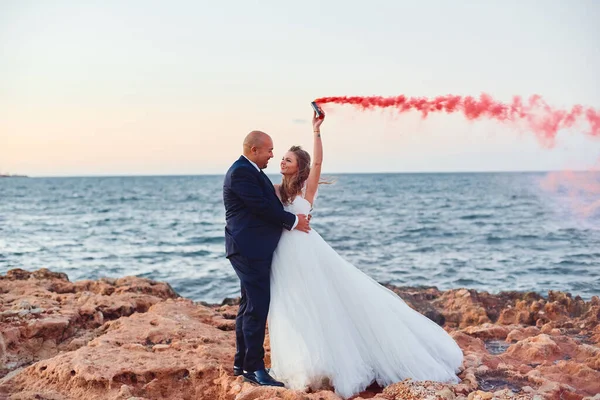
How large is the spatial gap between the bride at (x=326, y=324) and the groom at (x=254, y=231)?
6.1 inches

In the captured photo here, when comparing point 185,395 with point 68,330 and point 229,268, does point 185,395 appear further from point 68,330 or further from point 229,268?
point 229,268

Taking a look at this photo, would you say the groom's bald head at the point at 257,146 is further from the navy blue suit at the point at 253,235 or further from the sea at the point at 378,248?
the sea at the point at 378,248

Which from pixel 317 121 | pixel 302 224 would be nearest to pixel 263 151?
pixel 317 121

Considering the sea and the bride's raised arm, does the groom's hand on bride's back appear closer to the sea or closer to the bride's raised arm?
the bride's raised arm

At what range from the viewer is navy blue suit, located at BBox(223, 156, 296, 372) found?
15.8 ft

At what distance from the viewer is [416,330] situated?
5.36 metres

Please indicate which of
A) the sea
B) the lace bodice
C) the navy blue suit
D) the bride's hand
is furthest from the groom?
the sea

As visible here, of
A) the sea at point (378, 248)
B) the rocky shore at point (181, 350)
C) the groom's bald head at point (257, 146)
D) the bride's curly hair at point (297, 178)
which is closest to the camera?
the rocky shore at point (181, 350)

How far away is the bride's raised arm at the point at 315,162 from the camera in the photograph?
5.21 meters

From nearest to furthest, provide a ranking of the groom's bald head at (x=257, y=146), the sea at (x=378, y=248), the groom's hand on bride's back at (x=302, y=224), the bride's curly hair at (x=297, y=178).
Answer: the groom's bald head at (x=257, y=146)
the groom's hand on bride's back at (x=302, y=224)
the bride's curly hair at (x=297, y=178)
the sea at (x=378, y=248)

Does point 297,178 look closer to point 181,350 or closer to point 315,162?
point 315,162

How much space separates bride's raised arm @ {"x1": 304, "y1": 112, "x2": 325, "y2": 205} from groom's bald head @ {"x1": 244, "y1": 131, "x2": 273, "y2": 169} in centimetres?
50

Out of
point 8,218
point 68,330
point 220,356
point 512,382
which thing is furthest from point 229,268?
point 8,218

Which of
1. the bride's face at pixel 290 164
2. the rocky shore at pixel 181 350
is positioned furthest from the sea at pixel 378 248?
the bride's face at pixel 290 164
